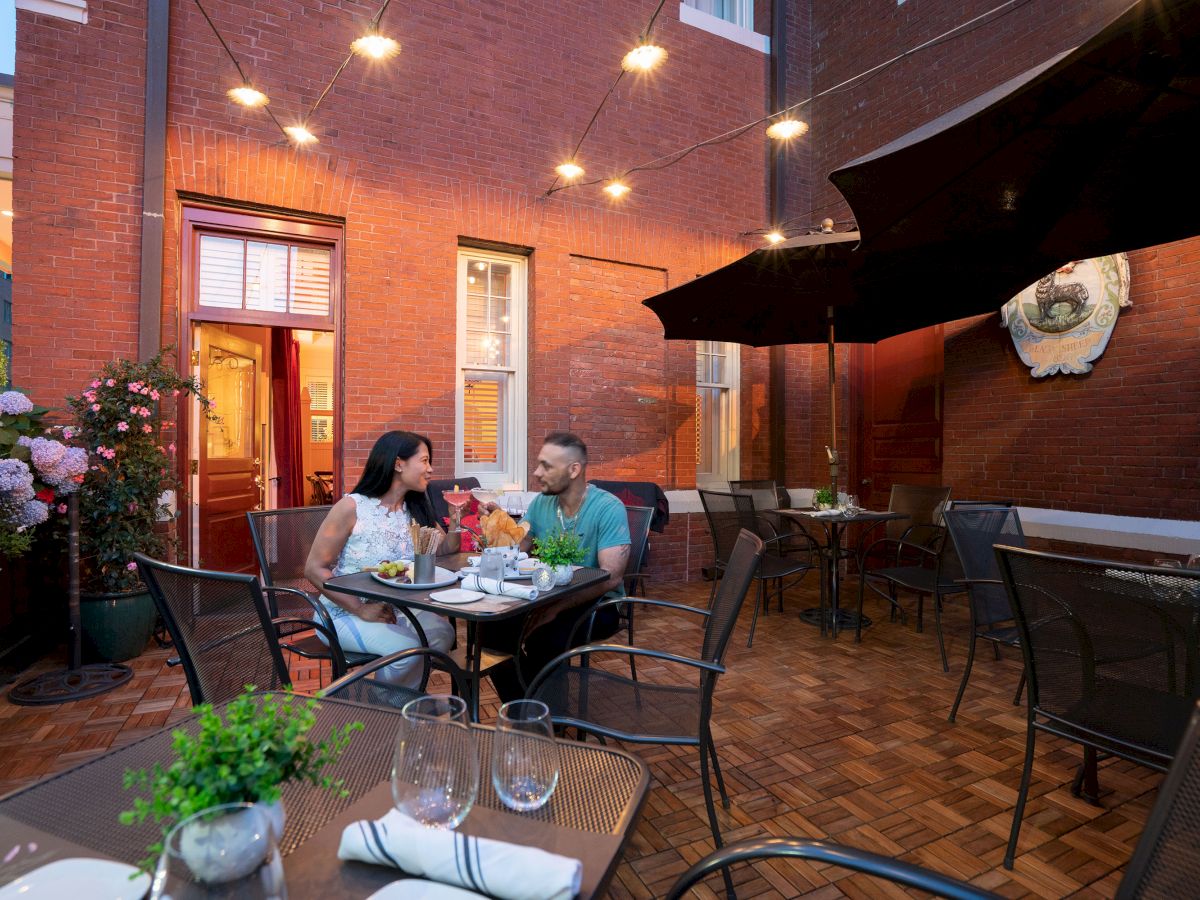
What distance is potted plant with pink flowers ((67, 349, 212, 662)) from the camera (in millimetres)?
3688

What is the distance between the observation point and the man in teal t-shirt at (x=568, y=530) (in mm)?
2600

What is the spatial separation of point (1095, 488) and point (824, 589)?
214 centimetres

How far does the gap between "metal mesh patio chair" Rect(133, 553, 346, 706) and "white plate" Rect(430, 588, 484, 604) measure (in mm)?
483

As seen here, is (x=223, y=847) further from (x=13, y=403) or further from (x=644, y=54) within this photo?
(x=644, y=54)

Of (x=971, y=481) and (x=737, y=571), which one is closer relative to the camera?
(x=737, y=571)

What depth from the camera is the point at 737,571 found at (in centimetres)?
190

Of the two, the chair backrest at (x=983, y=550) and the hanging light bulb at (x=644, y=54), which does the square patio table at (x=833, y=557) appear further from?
the hanging light bulb at (x=644, y=54)

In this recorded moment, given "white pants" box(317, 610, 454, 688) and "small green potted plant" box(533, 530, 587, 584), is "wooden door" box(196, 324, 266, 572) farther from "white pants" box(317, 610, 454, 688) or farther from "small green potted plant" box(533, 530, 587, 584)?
"small green potted plant" box(533, 530, 587, 584)

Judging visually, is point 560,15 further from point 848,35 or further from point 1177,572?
point 1177,572

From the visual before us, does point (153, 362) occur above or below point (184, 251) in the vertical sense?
below

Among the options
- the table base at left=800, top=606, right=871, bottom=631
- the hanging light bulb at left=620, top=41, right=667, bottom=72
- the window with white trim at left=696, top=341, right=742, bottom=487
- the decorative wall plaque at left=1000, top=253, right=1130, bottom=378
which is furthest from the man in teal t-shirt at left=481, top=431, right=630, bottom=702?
the decorative wall plaque at left=1000, top=253, right=1130, bottom=378

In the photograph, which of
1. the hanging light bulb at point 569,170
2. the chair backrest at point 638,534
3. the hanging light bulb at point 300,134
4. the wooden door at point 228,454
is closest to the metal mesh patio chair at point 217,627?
the chair backrest at point 638,534

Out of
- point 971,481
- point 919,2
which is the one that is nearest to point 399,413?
point 971,481

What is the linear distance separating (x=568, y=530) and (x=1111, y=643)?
1.87 metres
